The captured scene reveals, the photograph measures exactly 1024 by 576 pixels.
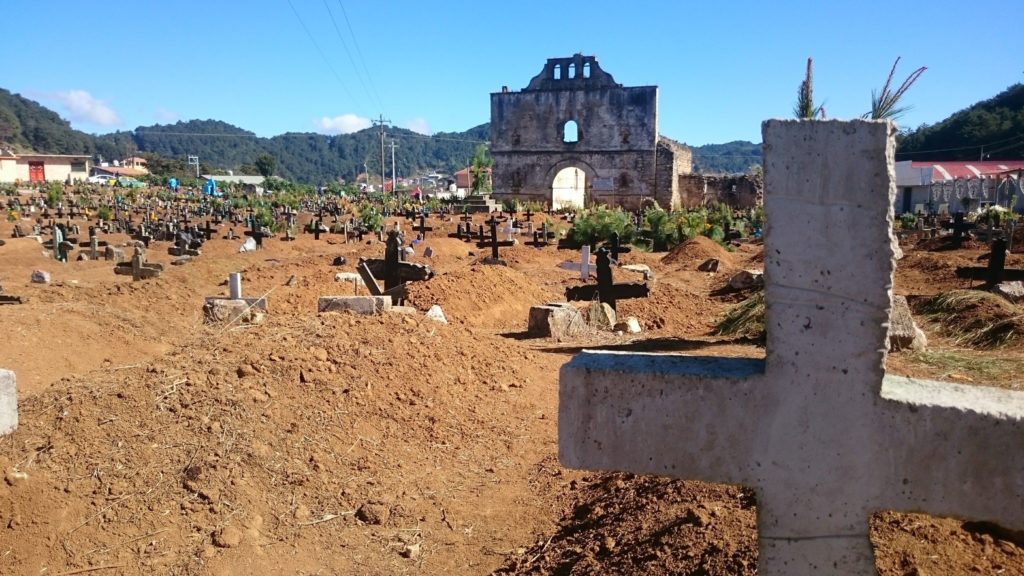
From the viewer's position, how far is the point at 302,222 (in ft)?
104

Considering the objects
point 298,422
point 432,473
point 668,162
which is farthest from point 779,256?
point 668,162

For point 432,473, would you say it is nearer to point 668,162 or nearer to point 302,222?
point 302,222

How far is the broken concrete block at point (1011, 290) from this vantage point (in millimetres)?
9359

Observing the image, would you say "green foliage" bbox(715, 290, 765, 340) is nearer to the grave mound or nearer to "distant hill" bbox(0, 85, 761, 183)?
the grave mound

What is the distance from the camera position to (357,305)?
24.3 ft

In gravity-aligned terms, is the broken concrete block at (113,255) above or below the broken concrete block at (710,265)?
above

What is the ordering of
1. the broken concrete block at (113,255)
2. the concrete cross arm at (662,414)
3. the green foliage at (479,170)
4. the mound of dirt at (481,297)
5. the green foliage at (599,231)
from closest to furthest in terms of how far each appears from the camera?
the concrete cross arm at (662,414) < the mound of dirt at (481,297) < the broken concrete block at (113,255) < the green foliage at (599,231) < the green foliage at (479,170)

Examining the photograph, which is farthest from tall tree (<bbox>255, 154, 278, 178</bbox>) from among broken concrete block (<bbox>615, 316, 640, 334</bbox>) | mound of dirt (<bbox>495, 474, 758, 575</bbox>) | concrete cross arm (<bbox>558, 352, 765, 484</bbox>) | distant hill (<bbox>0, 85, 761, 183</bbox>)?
concrete cross arm (<bbox>558, 352, 765, 484</bbox>)

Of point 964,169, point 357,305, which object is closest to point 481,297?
point 357,305

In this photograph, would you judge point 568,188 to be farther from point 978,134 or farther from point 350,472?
point 350,472

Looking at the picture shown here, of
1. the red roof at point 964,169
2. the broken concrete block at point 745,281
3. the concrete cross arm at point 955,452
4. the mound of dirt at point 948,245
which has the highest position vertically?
the red roof at point 964,169

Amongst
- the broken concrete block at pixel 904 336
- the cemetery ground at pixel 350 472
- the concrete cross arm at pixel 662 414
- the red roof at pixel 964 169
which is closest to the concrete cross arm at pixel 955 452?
the concrete cross arm at pixel 662 414

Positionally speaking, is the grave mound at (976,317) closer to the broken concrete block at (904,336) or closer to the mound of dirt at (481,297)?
the broken concrete block at (904,336)

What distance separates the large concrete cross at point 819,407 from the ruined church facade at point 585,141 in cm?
3776
